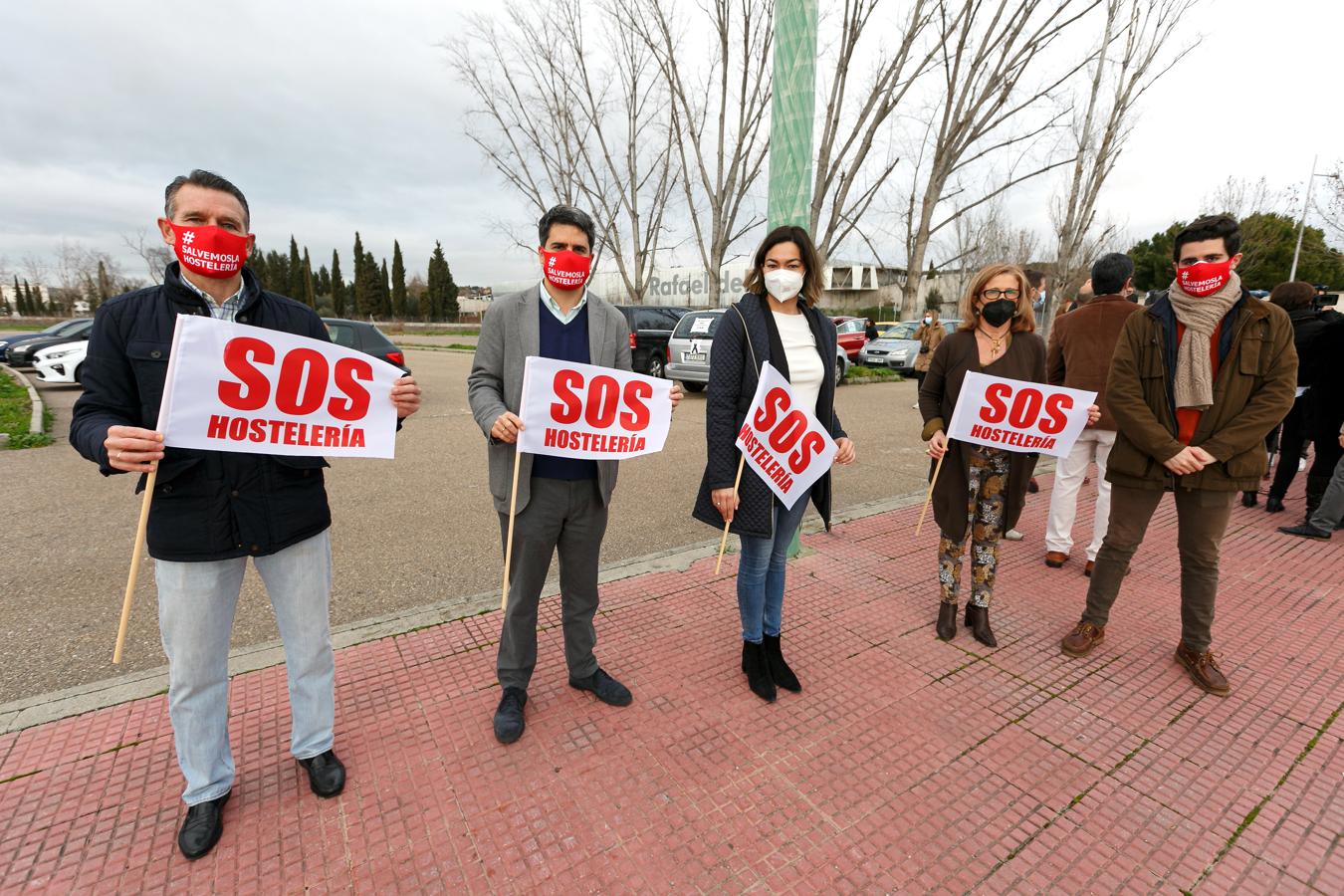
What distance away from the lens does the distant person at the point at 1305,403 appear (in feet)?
18.7

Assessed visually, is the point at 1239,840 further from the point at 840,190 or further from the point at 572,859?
the point at 840,190

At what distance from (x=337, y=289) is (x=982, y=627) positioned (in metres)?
72.6

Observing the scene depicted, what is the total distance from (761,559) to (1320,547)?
5493 millimetres

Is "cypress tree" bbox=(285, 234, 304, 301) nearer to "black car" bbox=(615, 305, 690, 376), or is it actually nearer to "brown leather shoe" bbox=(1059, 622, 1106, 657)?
"black car" bbox=(615, 305, 690, 376)

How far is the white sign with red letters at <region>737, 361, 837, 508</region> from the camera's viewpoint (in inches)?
111

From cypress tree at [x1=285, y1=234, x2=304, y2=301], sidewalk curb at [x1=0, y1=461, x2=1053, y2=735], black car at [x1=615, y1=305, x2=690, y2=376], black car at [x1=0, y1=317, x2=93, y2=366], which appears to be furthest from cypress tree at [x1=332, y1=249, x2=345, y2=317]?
sidewalk curb at [x1=0, y1=461, x2=1053, y2=735]

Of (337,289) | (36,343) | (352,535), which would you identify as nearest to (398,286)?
(337,289)

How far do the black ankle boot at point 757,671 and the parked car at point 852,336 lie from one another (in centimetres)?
1665

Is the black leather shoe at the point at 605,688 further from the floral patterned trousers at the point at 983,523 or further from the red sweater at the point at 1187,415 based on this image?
the red sweater at the point at 1187,415

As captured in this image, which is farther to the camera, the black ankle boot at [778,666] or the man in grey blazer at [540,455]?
the black ankle boot at [778,666]

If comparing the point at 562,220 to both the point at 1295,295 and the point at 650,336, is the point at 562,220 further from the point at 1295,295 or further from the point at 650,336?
the point at 650,336

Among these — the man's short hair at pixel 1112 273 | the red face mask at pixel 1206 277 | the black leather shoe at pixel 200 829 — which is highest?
the man's short hair at pixel 1112 273

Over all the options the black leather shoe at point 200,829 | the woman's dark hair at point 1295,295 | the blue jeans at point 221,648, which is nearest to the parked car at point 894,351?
the woman's dark hair at point 1295,295

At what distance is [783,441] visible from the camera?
293 centimetres
